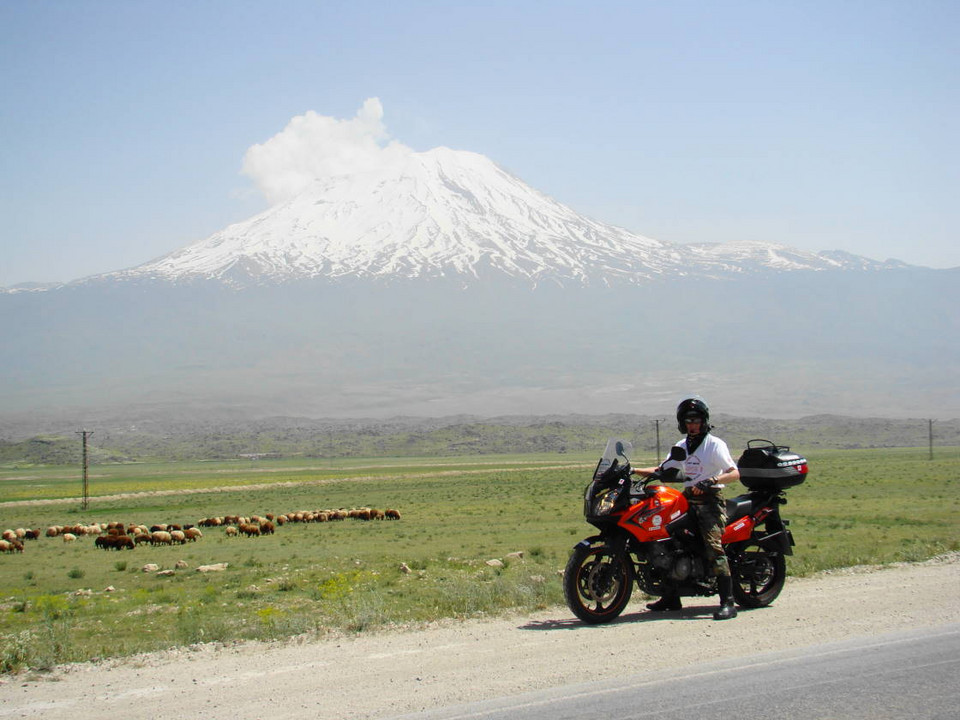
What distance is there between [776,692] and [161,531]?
1094 inches

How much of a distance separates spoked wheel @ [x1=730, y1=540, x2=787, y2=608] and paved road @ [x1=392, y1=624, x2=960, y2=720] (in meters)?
2.07

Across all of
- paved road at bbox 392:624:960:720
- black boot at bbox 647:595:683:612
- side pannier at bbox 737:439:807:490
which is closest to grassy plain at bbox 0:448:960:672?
black boot at bbox 647:595:683:612

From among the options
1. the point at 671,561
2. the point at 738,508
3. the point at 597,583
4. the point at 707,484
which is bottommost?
the point at 597,583

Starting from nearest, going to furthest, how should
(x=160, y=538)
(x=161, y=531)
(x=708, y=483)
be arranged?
(x=708, y=483) → (x=160, y=538) → (x=161, y=531)

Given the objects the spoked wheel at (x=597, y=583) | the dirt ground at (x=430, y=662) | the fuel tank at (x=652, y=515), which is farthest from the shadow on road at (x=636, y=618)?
the fuel tank at (x=652, y=515)

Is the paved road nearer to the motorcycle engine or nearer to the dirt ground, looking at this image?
the dirt ground

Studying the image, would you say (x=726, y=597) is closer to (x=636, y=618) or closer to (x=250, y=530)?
(x=636, y=618)

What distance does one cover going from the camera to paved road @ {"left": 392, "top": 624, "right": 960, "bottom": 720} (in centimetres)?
658

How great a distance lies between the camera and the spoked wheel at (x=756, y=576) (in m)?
10.3

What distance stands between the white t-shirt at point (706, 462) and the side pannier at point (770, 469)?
73 centimetres

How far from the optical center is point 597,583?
9.52 meters

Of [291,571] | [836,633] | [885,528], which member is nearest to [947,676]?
[836,633]

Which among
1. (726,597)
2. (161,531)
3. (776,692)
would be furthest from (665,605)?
(161,531)

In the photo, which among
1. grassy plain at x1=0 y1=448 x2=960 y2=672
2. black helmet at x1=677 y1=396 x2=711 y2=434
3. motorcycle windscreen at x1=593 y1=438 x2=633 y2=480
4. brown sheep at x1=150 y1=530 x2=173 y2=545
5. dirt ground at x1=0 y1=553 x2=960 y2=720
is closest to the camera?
dirt ground at x1=0 y1=553 x2=960 y2=720
